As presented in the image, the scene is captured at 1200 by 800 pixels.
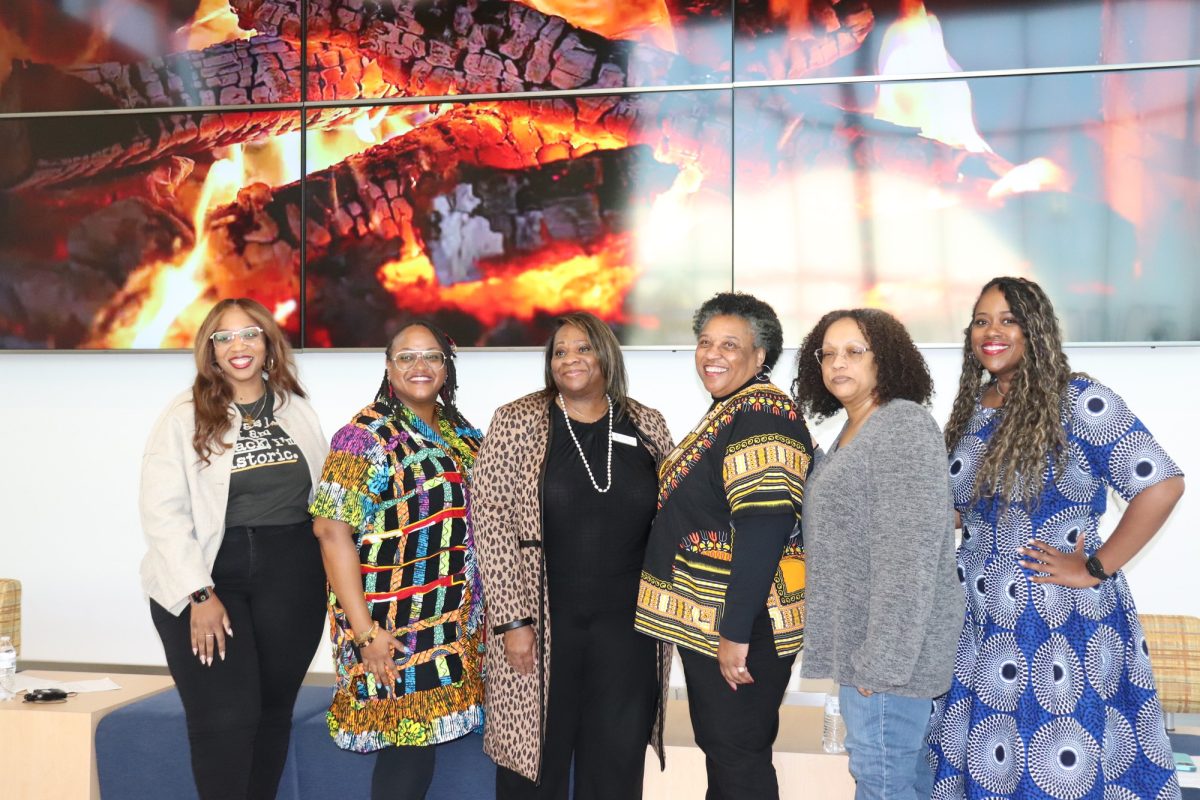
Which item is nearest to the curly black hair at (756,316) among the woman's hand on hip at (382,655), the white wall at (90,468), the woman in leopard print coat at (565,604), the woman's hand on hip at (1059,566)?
the woman in leopard print coat at (565,604)

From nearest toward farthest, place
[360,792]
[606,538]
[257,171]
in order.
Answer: [606,538] → [360,792] → [257,171]

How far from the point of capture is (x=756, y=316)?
258 centimetres

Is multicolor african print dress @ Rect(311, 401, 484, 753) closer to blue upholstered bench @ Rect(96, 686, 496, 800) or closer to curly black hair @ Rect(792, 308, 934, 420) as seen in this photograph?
blue upholstered bench @ Rect(96, 686, 496, 800)

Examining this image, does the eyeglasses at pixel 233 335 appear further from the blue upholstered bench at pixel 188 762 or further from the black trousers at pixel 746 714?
the black trousers at pixel 746 714

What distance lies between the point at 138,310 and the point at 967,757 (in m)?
3.49

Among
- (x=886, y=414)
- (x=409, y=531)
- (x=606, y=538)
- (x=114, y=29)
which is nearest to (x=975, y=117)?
(x=886, y=414)

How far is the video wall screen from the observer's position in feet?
11.6

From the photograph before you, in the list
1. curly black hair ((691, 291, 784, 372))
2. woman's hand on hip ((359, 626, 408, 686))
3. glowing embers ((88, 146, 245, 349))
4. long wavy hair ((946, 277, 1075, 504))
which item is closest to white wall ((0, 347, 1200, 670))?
glowing embers ((88, 146, 245, 349))

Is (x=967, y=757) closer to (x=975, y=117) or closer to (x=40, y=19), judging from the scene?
(x=975, y=117)

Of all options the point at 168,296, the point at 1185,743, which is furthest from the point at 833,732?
the point at 168,296

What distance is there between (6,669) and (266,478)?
1.63 m

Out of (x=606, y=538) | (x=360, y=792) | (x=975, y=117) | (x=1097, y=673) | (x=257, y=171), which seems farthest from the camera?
(x=257, y=171)

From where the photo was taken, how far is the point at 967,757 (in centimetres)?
234

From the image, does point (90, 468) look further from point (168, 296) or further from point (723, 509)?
point (723, 509)
